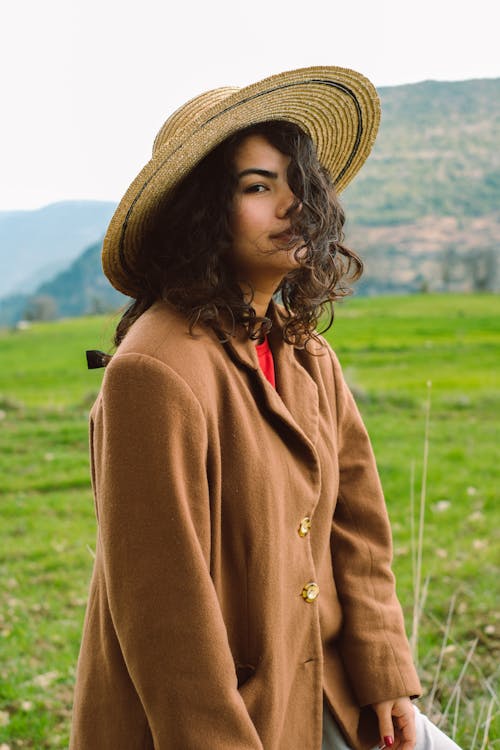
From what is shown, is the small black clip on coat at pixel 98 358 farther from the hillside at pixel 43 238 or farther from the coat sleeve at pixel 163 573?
the hillside at pixel 43 238

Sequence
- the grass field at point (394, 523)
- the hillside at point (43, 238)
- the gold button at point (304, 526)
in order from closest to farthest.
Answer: the gold button at point (304, 526) → the grass field at point (394, 523) → the hillside at point (43, 238)

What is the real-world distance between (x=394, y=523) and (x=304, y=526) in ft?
16.6

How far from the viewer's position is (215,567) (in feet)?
4.97

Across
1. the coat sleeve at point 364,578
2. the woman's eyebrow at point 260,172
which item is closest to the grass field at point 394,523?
the woman's eyebrow at point 260,172

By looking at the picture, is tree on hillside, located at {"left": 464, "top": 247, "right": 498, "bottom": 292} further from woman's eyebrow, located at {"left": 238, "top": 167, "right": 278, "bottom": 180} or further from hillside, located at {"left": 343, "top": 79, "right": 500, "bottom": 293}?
woman's eyebrow, located at {"left": 238, "top": 167, "right": 278, "bottom": 180}

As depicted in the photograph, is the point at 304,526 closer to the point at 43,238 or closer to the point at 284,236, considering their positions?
the point at 284,236

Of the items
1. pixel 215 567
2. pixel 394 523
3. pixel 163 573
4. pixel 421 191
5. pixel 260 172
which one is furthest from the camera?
pixel 421 191

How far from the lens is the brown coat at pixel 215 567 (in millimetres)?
1413

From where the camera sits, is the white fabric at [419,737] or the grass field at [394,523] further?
the grass field at [394,523]

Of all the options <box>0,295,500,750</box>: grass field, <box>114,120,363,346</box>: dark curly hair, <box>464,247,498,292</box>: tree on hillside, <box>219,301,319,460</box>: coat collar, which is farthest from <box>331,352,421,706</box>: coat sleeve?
<box>464,247,498,292</box>: tree on hillside

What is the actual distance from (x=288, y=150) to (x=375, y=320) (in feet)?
78.6

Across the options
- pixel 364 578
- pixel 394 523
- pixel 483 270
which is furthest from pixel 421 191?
pixel 364 578

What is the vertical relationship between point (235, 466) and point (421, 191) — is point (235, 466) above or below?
above

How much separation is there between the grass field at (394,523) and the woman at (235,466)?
492 millimetres
